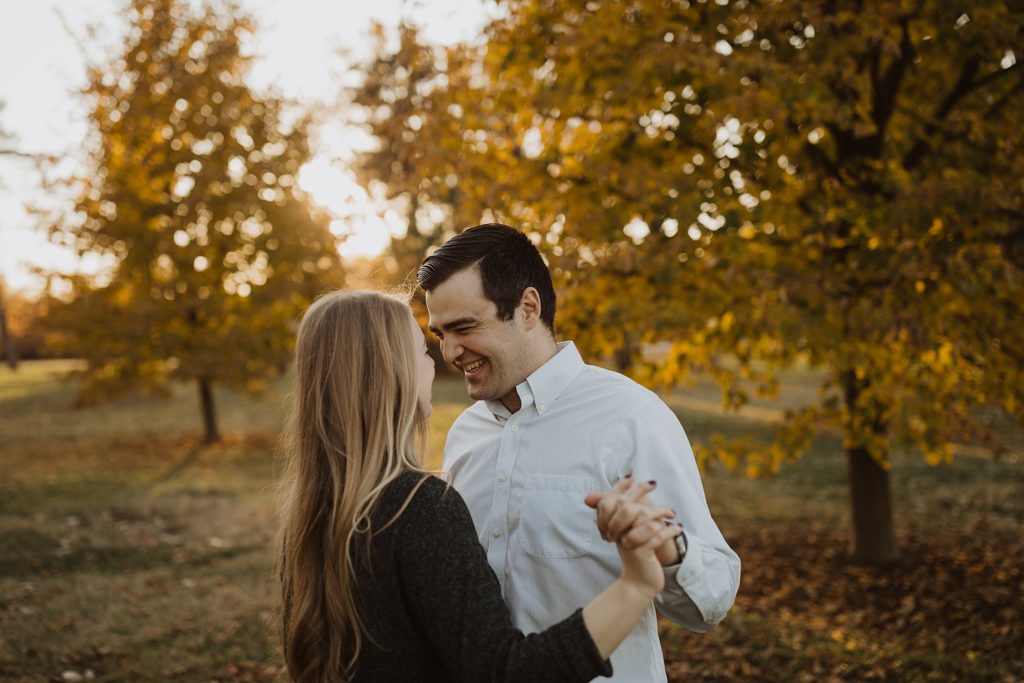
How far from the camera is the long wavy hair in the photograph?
1.92 metres

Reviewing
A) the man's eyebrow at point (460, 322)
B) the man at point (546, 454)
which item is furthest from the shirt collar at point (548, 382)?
the man's eyebrow at point (460, 322)

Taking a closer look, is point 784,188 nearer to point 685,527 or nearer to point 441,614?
point 685,527

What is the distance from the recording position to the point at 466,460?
8.65 feet

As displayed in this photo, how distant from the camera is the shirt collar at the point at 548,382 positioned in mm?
2475

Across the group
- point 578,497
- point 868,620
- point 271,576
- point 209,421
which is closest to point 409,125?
point 271,576

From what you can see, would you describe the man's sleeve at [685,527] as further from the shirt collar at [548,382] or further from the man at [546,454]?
the shirt collar at [548,382]

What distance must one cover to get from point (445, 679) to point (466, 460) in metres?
0.80

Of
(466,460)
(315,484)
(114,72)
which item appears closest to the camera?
(315,484)

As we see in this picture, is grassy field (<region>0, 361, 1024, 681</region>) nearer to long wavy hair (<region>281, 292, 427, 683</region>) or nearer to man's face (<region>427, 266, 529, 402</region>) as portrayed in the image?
long wavy hair (<region>281, 292, 427, 683</region>)

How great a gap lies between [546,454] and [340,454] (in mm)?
648

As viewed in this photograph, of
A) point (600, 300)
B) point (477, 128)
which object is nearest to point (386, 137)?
point (477, 128)

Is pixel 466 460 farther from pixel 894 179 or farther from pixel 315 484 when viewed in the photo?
pixel 894 179

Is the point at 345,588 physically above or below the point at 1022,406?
above

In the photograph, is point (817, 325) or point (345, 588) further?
point (817, 325)
